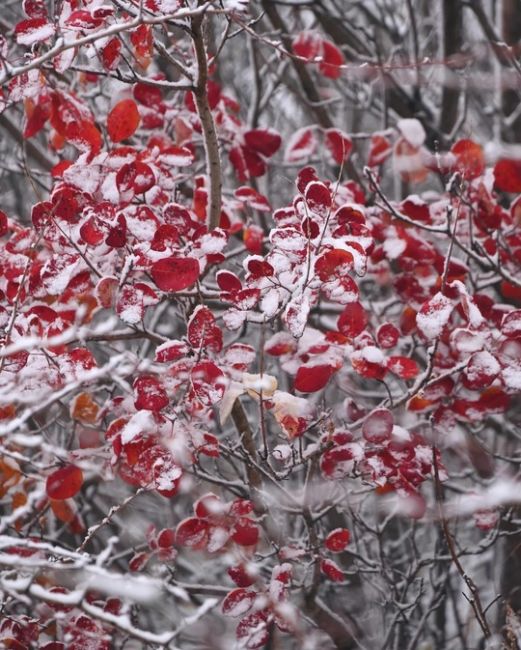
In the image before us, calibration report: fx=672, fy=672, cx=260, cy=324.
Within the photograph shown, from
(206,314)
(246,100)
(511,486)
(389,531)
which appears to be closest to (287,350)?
(206,314)

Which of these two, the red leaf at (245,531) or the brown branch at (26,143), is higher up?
the brown branch at (26,143)

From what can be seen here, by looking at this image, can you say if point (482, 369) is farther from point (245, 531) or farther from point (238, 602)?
point (238, 602)

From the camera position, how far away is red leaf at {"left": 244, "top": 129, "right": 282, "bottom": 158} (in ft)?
8.13

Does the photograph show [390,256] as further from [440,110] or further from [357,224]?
[440,110]

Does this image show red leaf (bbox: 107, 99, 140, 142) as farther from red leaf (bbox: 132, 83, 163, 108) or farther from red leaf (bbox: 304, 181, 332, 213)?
red leaf (bbox: 304, 181, 332, 213)

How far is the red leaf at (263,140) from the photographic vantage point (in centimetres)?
248

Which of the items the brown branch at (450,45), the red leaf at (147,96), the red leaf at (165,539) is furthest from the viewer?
the brown branch at (450,45)

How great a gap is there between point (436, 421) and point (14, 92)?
5.14ft

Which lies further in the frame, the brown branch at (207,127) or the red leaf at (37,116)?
the red leaf at (37,116)

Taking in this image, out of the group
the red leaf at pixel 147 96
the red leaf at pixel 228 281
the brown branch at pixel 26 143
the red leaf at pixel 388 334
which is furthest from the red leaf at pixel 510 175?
the brown branch at pixel 26 143

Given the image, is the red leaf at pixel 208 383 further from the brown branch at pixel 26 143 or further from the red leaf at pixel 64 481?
the brown branch at pixel 26 143

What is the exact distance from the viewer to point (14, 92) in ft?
6.30

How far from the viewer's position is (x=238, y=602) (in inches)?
76.6

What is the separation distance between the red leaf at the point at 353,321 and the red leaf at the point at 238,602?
2.65 feet
